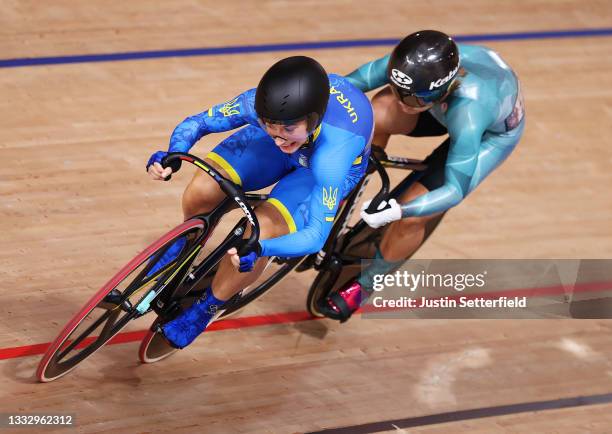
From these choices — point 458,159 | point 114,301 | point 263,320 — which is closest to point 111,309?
point 114,301

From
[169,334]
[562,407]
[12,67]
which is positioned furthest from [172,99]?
[562,407]

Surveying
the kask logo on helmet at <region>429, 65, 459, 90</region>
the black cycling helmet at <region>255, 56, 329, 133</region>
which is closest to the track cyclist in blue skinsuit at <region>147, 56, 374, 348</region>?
the black cycling helmet at <region>255, 56, 329, 133</region>

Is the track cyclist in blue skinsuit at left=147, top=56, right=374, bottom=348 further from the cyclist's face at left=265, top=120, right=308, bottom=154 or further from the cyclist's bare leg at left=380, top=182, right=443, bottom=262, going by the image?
the cyclist's bare leg at left=380, top=182, right=443, bottom=262

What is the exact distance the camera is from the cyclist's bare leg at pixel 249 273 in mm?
3422

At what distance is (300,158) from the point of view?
11.2 feet

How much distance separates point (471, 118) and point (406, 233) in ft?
1.94

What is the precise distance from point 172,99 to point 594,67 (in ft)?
9.19

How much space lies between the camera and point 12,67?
18.1ft

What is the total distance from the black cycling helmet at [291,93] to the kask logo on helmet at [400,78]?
1.79 ft

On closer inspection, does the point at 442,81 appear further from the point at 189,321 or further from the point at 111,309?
the point at 111,309

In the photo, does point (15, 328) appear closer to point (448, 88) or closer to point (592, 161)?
point (448, 88)

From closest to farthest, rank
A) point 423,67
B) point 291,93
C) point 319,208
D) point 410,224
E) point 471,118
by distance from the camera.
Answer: point 291,93 → point 319,208 → point 423,67 → point 471,118 → point 410,224

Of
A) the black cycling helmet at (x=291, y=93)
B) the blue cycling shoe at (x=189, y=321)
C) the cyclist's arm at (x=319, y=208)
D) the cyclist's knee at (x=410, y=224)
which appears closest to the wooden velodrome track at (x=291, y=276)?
the blue cycling shoe at (x=189, y=321)

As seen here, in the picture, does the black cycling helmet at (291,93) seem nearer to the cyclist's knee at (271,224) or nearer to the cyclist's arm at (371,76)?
the cyclist's knee at (271,224)
